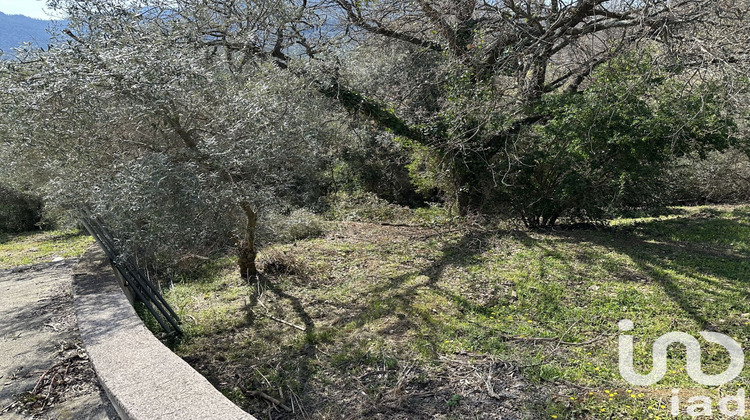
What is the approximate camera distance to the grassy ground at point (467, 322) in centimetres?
341

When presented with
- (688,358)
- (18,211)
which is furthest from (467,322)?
(18,211)

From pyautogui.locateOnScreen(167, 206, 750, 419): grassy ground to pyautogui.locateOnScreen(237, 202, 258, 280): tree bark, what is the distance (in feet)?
0.62

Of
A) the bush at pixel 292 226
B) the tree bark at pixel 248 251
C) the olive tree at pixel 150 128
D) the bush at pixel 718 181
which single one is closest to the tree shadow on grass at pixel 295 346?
the tree bark at pixel 248 251

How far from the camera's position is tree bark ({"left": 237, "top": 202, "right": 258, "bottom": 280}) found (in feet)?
17.8

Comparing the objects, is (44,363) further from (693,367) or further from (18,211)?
(18,211)

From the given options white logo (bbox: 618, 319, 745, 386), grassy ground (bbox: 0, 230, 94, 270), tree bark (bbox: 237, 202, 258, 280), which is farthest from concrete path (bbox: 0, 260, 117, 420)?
white logo (bbox: 618, 319, 745, 386)

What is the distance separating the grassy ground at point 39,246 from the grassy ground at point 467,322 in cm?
407

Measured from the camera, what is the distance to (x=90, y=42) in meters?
4.36

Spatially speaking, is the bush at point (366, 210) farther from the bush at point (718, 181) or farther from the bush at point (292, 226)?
the bush at point (718, 181)

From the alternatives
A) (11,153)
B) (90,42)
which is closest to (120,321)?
(90,42)

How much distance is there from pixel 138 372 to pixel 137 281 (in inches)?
81.4

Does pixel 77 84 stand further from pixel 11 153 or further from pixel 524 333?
pixel 524 333

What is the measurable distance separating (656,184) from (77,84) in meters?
7.60

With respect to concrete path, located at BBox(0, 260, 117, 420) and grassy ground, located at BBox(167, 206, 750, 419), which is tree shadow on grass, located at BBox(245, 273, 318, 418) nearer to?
grassy ground, located at BBox(167, 206, 750, 419)
